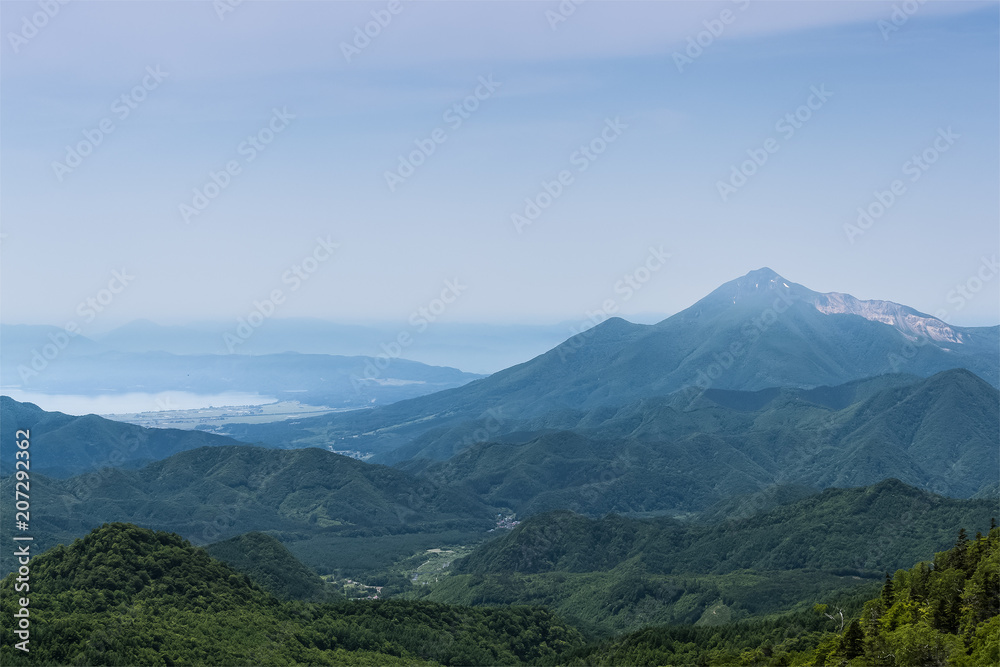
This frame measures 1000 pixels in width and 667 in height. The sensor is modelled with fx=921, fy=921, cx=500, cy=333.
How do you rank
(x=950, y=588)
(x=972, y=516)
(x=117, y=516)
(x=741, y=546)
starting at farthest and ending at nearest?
(x=117, y=516) → (x=741, y=546) → (x=972, y=516) → (x=950, y=588)

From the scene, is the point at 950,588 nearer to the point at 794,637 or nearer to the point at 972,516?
the point at 794,637

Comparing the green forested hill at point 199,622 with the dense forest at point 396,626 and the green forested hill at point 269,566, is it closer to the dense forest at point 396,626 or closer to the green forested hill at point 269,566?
the dense forest at point 396,626

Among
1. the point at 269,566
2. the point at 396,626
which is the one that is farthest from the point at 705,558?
the point at 396,626

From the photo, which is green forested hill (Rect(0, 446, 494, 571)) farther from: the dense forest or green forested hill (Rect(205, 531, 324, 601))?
the dense forest

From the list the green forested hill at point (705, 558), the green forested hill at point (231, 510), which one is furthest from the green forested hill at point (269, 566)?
the green forested hill at point (231, 510)

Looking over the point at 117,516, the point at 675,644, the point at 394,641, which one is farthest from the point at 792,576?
the point at 117,516

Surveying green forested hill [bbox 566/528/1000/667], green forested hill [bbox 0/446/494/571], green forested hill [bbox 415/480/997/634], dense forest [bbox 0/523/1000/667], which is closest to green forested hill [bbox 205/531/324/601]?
green forested hill [bbox 415/480/997/634]
